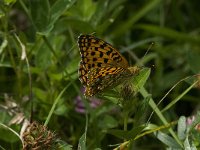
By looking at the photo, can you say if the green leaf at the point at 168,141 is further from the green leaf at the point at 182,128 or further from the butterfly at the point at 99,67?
the butterfly at the point at 99,67

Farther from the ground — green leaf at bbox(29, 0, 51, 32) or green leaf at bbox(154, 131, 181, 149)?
green leaf at bbox(29, 0, 51, 32)

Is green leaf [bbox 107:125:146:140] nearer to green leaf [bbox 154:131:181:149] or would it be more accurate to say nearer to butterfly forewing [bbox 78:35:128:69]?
green leaf [bbox 154:131:181:149]

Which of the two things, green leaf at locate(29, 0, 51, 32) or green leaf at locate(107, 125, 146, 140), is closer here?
green leaf at locate(107, 125, 146, 140)

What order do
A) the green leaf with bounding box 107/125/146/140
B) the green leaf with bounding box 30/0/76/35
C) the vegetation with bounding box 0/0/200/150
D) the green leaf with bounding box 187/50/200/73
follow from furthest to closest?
the green leaf with bounding box 187/50/200/73 < the green leaf with bounding box 30/0/76/35 < the vegetation with bounding box 0/0/200/150 < the green leaf with bounding box 107/125/146/140

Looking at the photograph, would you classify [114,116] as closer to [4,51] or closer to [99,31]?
[99,31]

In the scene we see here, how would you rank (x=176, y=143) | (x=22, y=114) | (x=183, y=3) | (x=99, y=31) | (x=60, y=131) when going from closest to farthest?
1. (x=176, y=143)
2. (x=22, y=114)
3. (x=60, y=131)
4. (x=99, y=31)
5. (x=183, y=3)

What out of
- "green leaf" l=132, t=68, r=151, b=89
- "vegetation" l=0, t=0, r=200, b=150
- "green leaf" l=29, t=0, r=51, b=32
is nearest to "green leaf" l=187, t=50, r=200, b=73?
"vegetation" l=0, t=0, r=200, b=150

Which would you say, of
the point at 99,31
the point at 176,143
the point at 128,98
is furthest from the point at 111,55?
the point at 99,31
